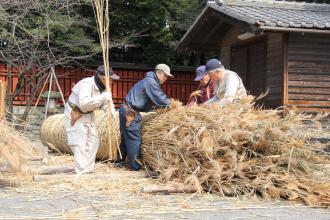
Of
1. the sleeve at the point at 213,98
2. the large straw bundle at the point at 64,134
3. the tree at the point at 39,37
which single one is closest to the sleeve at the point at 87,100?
the large straw bundle at the point at 64,134

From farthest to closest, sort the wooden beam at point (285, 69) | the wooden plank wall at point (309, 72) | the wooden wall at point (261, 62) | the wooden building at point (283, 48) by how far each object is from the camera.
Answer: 1. the wooden wall at point (261, 62)
2. the wooden plank wall at point (309, 72)
3. the wooden beam at point (285, 69)
4. the wooden building at point (283, 48)

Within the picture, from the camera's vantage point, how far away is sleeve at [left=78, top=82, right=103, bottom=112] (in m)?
6.42

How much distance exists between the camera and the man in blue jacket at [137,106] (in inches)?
270

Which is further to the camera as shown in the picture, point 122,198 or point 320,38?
point 320,38

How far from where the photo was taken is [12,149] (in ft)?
18.1

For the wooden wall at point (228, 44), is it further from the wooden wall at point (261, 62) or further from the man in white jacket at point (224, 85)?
the man in white jacket at point (224, 85)

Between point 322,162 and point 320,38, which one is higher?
point 320,38

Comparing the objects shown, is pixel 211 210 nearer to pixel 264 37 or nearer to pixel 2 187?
pixel 2 187

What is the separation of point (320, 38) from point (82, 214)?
29.5 ft

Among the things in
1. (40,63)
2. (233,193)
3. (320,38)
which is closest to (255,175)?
(233,193)

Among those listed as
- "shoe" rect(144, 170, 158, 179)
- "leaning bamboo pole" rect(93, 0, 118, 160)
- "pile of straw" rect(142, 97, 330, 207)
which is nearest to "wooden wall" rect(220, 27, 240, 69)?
"leaning bamboo pole" rect(93, 0, 118, 160)

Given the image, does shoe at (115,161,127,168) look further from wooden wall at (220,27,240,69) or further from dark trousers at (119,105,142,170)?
wooden wall at (220,27,240,69)

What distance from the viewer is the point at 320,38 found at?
461 inches

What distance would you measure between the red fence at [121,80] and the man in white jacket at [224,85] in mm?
10372
